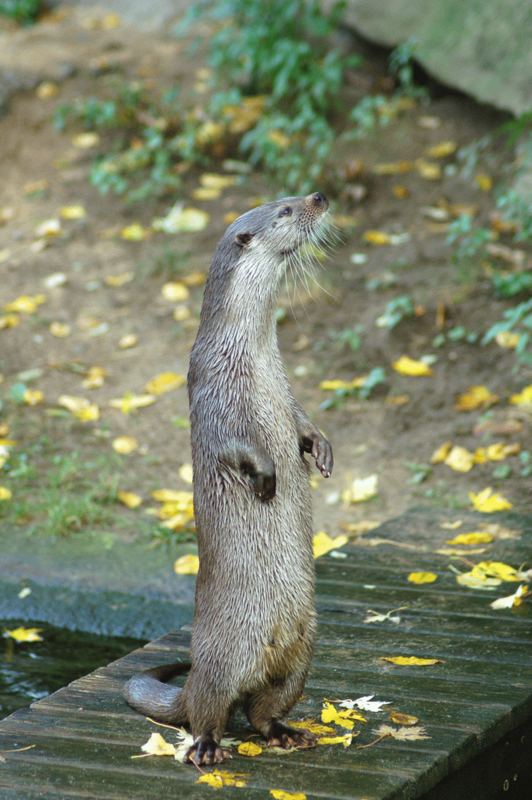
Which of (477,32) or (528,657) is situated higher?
(477,32)

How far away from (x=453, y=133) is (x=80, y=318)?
2.83m

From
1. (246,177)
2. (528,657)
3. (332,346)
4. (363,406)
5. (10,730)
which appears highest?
(246,177)

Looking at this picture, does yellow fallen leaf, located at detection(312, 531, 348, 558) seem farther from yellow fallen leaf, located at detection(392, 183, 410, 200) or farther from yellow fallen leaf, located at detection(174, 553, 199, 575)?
yellow fallen leaf, located at detection(392, 183, 410, 200)

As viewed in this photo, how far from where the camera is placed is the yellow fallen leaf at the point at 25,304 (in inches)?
291

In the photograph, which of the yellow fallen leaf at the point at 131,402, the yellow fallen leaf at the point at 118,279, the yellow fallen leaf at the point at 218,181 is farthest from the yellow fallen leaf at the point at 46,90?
the yellow fallen leaf at the point at 131,402

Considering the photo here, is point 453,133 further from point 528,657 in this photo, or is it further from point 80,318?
point 528,657

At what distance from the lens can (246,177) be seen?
8258 millimetres

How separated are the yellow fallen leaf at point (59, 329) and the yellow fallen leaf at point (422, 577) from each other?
11.7 feet

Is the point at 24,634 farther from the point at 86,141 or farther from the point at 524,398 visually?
the point at 86,141

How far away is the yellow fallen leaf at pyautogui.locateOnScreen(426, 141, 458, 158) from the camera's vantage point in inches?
317

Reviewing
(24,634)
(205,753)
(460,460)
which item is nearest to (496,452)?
(460,460)

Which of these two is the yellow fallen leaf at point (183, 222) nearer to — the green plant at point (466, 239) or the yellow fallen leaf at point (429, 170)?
the yellow fallen leaf at point (429, 170)

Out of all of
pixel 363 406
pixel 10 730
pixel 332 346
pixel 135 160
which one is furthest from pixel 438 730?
pixel 135 160

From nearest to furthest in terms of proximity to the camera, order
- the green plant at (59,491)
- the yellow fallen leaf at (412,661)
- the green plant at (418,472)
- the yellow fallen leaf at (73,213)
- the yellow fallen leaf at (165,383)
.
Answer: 1. the yellow fallen leaf at (412,661)
2. the green plant at (59,491)
3. the green plant at (418,472)
4. the yellow fallen leaf at (165,383)
5. the yellow fallen leaf at (73,213)
